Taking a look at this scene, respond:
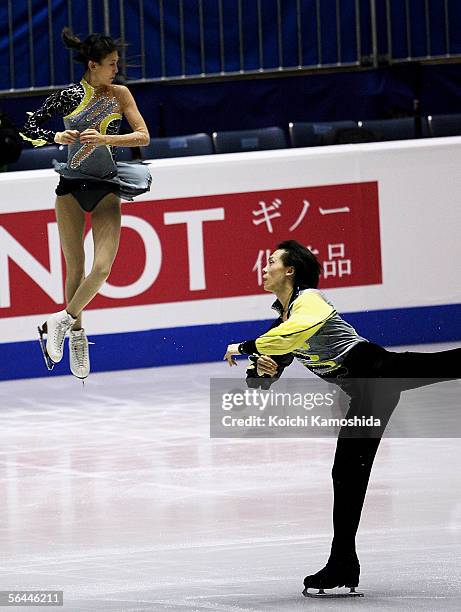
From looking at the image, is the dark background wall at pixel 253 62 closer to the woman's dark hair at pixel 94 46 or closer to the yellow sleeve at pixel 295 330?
the woman's dark hair at pixel 94 46

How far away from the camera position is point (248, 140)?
35.3 feet

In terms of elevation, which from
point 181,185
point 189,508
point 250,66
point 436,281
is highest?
point 250,66

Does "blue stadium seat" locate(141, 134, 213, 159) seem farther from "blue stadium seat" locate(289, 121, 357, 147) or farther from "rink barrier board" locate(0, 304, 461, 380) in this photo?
"rink barrier board" locate(0, 304, 461, 380)

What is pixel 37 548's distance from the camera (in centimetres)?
575

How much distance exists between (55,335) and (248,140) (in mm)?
4601

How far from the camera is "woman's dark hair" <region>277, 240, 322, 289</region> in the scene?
16.3 ft

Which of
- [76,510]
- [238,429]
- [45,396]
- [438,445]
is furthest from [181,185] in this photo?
[76,510]

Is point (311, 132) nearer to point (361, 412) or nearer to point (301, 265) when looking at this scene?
point (301, 265)

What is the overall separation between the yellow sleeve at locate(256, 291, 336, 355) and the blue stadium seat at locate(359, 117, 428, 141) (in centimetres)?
626

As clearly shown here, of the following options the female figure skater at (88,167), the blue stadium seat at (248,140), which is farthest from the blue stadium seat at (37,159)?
the female figure skater at (88,167)

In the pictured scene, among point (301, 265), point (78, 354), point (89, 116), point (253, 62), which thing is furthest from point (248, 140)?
point (301, 265)

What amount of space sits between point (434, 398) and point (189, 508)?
2861mm

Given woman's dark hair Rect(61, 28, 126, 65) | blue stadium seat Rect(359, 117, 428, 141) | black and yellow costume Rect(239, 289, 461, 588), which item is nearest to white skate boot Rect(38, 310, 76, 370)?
woman's dark hair Rect(61, 28, 126, 65)

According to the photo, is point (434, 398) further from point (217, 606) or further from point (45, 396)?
point (217, 606)
